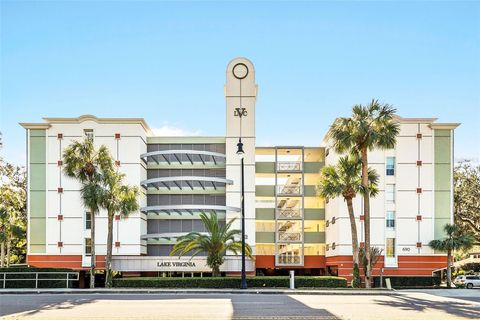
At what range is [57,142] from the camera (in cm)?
5641

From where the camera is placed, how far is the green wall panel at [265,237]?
198 ft

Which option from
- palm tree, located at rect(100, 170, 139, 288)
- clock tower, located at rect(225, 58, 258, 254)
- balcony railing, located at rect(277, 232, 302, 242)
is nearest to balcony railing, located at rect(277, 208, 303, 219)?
balcony railing, located at rect(277, 232, 302, 242)

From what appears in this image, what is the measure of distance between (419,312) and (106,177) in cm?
2687

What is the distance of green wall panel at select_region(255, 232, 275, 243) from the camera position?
198ft

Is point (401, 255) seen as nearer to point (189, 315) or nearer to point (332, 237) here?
point (332, 237)

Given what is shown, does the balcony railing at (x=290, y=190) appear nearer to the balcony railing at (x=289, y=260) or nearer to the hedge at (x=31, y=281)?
the balcony railing at (x=289, y=260)

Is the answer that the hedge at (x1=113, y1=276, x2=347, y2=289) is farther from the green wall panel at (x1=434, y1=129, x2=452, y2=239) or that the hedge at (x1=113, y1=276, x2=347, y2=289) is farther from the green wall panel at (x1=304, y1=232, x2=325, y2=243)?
the green wall panel at (x1=304, y1=232, x2=325, y2=243)

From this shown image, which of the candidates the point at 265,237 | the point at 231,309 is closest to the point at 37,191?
the point at 265,237

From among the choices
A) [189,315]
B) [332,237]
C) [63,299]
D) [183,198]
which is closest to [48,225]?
[183,198]

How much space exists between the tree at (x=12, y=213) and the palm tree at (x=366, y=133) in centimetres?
3486

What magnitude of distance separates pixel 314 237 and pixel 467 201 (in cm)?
1952

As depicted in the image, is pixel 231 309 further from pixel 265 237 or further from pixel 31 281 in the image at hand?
pixel 265 237

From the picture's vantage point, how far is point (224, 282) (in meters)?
39.2

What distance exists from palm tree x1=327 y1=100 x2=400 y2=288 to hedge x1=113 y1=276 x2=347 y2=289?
3396 millimetres
